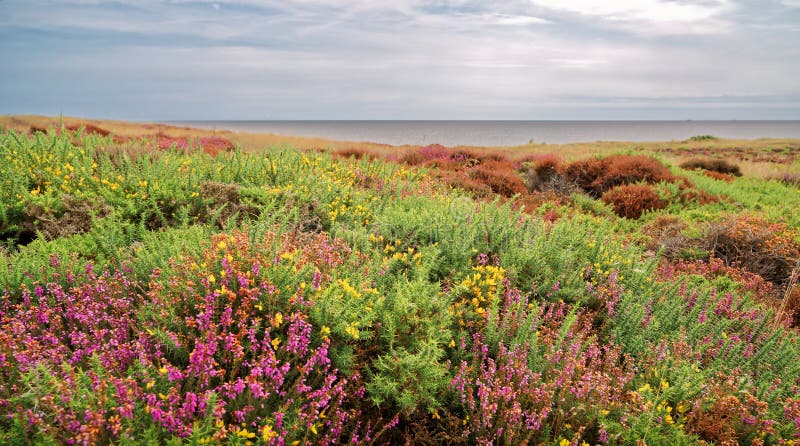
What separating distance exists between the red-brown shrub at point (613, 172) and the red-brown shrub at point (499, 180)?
1.76 metres

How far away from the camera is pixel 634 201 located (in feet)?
30.6

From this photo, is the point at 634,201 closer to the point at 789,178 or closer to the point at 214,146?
the point at 789,178

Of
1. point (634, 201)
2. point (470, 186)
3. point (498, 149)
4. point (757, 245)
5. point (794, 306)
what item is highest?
point (498, 149)

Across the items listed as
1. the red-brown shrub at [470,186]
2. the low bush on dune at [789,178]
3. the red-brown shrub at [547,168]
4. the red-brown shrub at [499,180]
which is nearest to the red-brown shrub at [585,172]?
the red-brown shrub at [547,168]

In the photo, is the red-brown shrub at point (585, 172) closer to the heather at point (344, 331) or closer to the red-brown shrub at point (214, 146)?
the heather at point (344, 331)

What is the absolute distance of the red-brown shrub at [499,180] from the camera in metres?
10.5

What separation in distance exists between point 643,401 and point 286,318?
234cm

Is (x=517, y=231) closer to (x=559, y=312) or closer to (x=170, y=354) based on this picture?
(x=559, y=312)

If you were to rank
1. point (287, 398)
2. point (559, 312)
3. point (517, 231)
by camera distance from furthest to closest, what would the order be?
point (517, 231) → point (559, 312) → point (287, 398)

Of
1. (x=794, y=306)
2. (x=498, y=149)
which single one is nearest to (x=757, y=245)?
(x=794, y=306)

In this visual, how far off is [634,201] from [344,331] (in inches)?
343

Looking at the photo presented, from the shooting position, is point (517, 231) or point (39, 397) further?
point (517, 231)

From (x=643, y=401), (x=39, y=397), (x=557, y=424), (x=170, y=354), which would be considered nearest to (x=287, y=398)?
(x=170, y=354)

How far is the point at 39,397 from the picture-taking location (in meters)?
2.00
